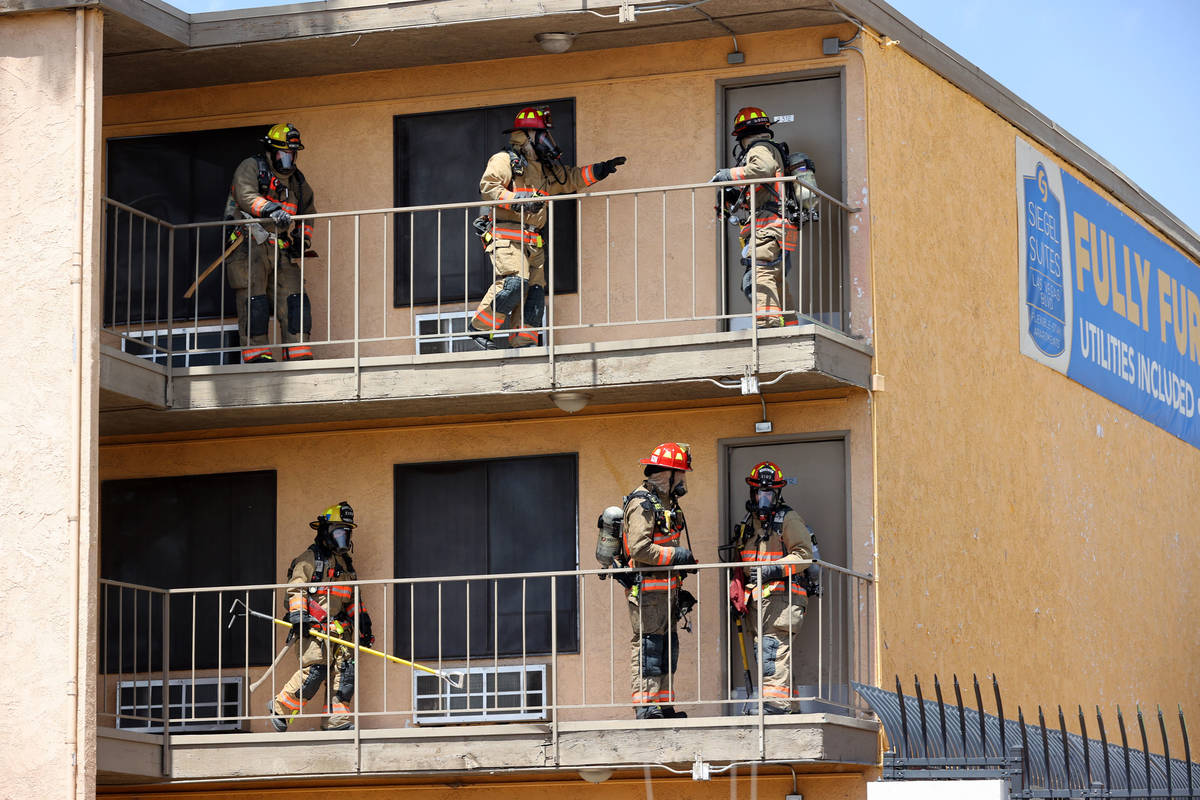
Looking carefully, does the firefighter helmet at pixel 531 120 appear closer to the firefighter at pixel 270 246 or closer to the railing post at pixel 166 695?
the firefighter at pixel 270 246

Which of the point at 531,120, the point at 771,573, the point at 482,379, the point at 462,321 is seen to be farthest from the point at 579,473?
the point at 531,120

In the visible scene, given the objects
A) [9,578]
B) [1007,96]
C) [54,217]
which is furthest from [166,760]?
[1007,96]

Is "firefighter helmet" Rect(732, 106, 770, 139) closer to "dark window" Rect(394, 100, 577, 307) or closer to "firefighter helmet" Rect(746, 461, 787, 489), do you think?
Answer: "dark window" Rect(394, 100, 577, 307)

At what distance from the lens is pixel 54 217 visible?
16750 millimetres

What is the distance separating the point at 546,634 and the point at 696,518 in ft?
5.12

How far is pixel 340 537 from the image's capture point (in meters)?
17.7

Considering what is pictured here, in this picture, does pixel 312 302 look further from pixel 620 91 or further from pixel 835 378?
pixel 835 378

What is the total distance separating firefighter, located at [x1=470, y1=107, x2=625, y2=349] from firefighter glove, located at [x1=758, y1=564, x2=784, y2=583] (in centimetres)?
273

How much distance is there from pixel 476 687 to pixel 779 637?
9.46 ft

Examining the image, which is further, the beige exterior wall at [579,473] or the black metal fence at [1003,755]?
the beige exterior wall at [579,473]

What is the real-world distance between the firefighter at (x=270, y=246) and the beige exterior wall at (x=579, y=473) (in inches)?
41.9

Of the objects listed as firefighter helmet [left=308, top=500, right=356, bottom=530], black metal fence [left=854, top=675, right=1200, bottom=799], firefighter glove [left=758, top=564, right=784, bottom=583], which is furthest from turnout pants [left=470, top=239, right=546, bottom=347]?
black metal fence [left=854, top=675, right=1200, bottom=799]

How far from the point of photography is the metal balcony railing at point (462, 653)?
56.4ft

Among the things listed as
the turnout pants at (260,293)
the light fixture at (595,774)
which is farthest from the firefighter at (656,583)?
the turnout pants at (260,293)
